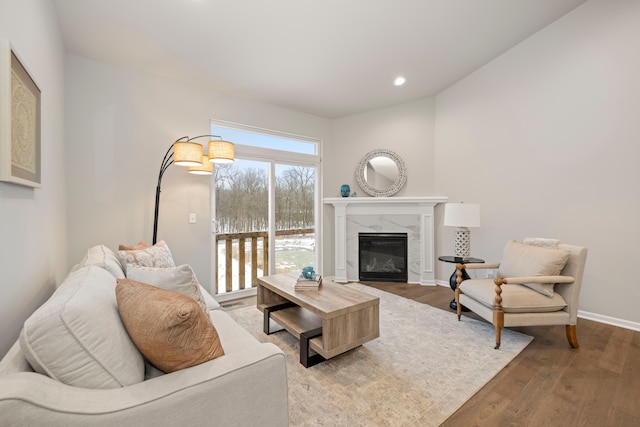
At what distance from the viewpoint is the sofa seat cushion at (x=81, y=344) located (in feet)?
2.90

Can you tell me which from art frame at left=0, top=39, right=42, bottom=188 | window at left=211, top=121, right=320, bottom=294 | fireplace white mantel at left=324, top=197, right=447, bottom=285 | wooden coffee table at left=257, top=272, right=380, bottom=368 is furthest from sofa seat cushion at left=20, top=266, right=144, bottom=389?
fireplace white mantel at left=324, top=197, right=447, bottom=285

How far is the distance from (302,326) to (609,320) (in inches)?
127

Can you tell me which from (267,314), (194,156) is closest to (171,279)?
(267,314)

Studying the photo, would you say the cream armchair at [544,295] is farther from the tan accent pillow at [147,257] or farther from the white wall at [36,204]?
the white wall at [36,204]

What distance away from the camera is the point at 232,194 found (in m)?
3.96

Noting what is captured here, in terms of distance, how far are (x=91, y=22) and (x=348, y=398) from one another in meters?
3.57

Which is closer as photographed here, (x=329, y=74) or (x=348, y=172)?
(x=329, y=74)

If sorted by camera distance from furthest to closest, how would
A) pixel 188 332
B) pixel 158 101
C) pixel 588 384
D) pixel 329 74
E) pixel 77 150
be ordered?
pixel 329 74 → pixel 158 101 → pixel 77 150 → pixel 588 384 → pixel 188 332

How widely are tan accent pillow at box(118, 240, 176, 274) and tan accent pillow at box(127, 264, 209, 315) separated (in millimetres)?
570

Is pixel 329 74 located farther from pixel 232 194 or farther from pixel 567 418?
pixel 567 418

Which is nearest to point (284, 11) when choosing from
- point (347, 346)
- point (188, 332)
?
point (188, 332)

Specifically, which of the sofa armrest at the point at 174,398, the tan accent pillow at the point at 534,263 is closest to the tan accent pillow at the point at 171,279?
the sofa armrest at the point at 174,398

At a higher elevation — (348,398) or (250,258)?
(250,258)

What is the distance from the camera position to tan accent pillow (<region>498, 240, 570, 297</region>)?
2490 millimetres
